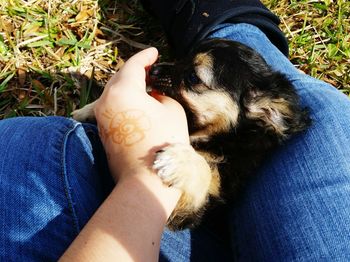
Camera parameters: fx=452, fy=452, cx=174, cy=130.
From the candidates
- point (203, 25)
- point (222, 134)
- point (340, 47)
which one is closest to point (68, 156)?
point (222, 134)

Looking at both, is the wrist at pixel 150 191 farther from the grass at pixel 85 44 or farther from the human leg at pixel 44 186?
the grass at pixel 85 44

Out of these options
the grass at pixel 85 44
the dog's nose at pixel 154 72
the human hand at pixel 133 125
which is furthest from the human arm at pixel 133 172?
the grass at pixel 85 44

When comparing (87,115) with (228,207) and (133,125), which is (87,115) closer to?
(133,125)

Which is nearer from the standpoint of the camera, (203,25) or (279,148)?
(279,148)

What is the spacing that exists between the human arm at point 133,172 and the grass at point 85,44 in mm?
1048

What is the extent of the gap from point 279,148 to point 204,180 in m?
0.45

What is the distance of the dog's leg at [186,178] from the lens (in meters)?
2.03

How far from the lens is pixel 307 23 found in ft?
12.6

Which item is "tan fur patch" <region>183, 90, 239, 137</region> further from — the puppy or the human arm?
the human arm

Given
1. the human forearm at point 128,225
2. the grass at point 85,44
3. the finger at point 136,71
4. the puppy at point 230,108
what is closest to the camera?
the human forearm at point 128,225

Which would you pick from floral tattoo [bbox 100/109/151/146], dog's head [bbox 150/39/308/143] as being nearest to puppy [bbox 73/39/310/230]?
dog's head [bbox 150/39/308/143]

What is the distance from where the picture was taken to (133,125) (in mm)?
2094

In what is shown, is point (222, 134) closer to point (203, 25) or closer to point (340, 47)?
point (203, 25)

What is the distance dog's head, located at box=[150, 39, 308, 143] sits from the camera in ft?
8.14
